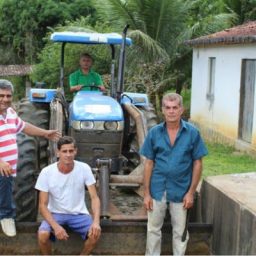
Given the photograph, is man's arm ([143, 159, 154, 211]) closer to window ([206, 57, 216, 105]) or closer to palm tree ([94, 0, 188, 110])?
window ([206, 57, 216, 105])

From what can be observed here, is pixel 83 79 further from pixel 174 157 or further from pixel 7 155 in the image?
pixel 174 157

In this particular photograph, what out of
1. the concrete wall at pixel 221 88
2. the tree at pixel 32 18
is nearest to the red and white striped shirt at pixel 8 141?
the concrete wall at pixel 221 88

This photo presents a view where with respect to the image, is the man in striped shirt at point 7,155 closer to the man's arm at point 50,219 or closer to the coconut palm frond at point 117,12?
the man's arm at point 50,219

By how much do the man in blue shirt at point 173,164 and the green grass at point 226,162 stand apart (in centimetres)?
509

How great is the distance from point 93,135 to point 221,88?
9348 millimetres

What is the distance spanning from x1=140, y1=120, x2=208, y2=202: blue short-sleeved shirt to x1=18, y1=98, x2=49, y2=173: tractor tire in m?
2.39

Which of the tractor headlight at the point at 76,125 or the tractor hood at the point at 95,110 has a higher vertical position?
the tractor hood at the point at 95,110

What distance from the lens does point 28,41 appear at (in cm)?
3038

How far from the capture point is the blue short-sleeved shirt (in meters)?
4.80

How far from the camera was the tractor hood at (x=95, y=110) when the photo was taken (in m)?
6.35

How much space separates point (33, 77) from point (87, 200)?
15085 millimetres

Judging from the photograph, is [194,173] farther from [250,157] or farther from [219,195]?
[250,157]

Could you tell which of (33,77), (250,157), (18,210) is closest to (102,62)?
(33,77)

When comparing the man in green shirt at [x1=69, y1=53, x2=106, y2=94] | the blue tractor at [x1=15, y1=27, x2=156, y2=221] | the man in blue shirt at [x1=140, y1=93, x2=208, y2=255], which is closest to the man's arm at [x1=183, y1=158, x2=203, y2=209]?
the man in blue shirt at [x1=140, y1=93, x2=208, y2=255]
